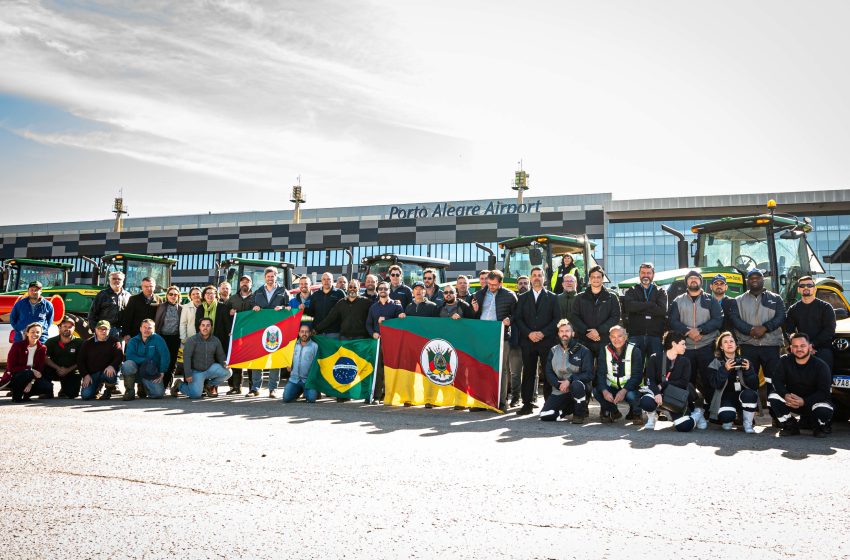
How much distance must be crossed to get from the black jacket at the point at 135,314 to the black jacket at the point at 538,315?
504 centimetres

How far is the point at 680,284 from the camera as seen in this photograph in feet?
28.6

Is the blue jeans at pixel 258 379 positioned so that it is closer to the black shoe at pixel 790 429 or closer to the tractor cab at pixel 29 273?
the black shoe at pixel 790 429

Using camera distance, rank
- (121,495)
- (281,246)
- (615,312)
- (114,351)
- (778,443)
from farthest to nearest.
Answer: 1. (281,246)
2. (114,351)
3. (615,312)
4. (778,443)
5. (121,495)

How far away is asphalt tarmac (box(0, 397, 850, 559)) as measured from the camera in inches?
105

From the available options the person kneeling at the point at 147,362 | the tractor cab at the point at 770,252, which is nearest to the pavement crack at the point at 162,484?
the person kneeling at the point at 147,362

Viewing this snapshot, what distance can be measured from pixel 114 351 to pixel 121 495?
17.9ft

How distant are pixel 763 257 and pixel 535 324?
13.3ft

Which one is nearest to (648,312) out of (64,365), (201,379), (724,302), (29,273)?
(724,302)

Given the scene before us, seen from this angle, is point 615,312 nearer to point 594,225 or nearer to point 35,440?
point 35,440

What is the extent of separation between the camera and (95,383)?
26.6ft

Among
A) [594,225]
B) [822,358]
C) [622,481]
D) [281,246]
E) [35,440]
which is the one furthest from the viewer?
[281,246]

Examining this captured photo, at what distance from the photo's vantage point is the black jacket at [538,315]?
7.41 metres

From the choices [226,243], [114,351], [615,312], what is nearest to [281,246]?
[226,243]

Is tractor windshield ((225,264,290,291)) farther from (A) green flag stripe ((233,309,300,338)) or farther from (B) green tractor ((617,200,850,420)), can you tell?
(B) green tractor ((617,200,850,420))
